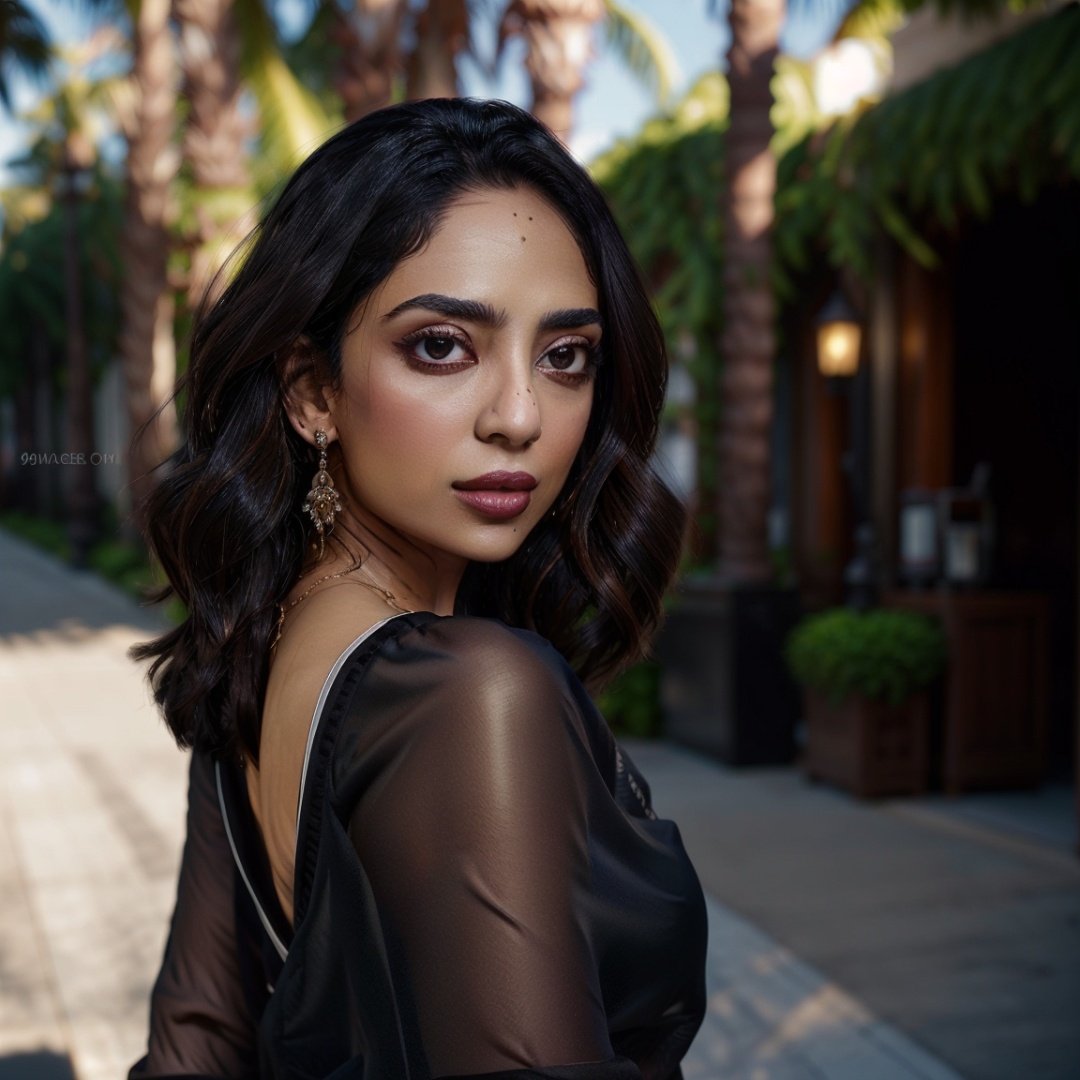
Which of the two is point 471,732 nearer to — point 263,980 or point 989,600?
point 263,980

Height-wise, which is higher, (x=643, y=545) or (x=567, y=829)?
(x=643, y=545)

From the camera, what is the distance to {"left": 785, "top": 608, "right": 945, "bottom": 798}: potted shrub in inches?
255

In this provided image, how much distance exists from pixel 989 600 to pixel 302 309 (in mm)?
6031

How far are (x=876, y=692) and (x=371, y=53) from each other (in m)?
5.63

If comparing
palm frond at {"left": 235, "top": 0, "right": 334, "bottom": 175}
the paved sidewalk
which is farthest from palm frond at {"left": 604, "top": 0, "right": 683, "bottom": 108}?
the paved sidewalk

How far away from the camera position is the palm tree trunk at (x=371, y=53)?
8914 mm

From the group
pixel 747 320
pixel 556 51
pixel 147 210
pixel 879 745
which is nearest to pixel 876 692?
pixel 879 745

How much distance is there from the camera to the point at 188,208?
43.1ft

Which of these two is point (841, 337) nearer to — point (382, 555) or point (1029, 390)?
point (1029, 390)

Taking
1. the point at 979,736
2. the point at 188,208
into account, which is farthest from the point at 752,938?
the point at 188,208

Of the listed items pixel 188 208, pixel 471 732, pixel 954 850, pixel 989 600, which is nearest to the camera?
pixel 471 732

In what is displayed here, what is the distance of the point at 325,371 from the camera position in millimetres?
1240

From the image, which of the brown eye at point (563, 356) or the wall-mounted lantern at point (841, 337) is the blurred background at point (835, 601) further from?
the brown eye at point (563, 356)

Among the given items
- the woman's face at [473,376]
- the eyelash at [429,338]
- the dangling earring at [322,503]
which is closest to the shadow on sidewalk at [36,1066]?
the dangling earring at [322,503]
